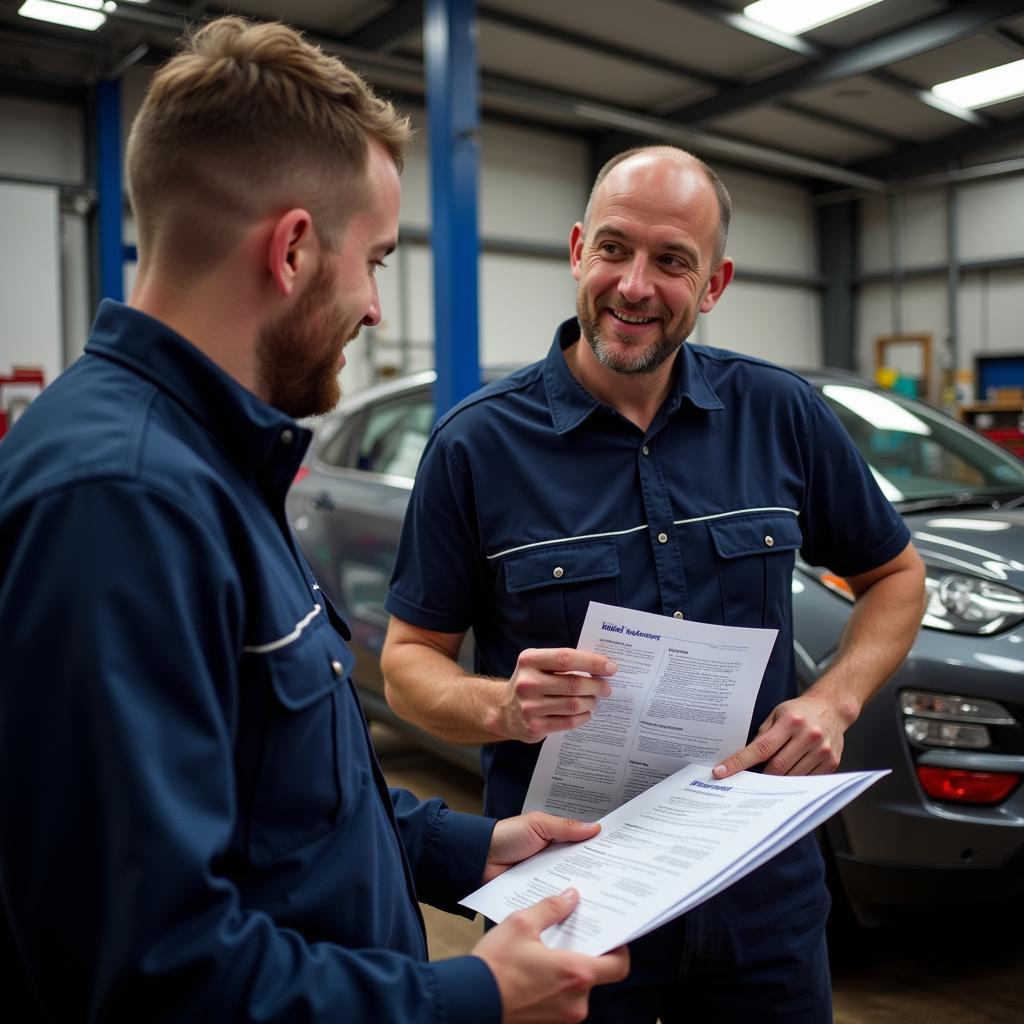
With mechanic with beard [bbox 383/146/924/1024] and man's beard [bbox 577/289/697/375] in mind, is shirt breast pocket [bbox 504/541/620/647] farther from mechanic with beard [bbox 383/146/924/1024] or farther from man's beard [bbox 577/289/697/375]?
man's beard [bbox 577/289/697/375]

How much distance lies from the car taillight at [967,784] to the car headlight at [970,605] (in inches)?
11.3

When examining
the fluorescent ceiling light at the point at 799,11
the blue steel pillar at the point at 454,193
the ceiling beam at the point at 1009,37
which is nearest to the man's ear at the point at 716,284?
the blue steel pillar at the point at 454,193

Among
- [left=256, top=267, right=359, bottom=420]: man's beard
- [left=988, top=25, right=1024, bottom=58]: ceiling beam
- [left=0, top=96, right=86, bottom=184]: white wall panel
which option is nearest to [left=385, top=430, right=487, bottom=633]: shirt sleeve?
[left=256, top=267, right=359, bottom=420]: man's beard

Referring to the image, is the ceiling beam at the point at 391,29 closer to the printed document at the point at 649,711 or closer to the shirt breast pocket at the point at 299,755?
the printed document at the point at 649,711

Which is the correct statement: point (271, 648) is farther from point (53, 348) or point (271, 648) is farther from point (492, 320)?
point (492, 320)

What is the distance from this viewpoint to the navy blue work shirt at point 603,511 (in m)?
1.37

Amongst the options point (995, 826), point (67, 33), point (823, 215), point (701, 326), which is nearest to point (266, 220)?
point (995, 826)

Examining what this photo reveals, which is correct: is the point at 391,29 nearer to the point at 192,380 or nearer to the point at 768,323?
the point at 768,323

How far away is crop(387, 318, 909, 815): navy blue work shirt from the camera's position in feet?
4.50

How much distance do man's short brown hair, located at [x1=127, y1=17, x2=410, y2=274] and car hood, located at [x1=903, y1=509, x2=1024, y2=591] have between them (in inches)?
70.1

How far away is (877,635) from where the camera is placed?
1.53 m

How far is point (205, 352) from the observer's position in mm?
840

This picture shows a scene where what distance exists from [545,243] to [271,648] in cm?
999

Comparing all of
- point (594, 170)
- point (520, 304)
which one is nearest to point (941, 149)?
point (594, 170)
